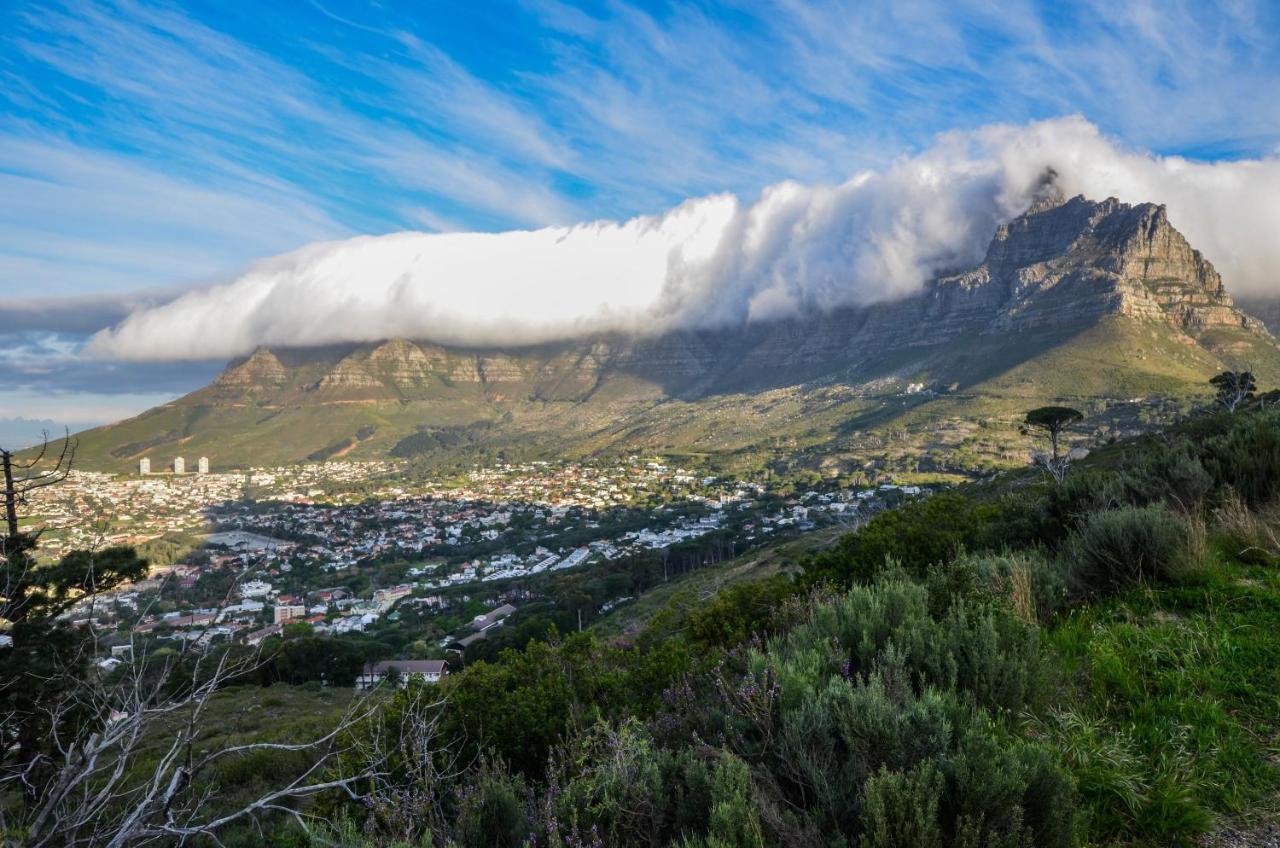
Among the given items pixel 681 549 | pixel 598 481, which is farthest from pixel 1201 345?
pixel 681 549

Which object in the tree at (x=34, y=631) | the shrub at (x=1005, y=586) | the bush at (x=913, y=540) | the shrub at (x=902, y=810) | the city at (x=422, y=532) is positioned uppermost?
the shrub at (x=902, y=810)

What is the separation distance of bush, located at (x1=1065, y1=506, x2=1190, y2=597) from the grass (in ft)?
1.04

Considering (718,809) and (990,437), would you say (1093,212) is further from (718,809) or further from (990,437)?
(718,809)

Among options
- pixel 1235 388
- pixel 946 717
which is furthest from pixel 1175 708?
pixel 1235 388

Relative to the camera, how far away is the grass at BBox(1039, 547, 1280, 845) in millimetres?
2785

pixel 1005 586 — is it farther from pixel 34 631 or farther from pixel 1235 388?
pixel 1235 388

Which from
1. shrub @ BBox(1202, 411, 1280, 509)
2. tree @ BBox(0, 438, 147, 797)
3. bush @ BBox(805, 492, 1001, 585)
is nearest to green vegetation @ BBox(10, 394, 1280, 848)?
shrub @ BBox(1202, 411, 1280, 509)

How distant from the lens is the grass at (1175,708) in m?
2.79

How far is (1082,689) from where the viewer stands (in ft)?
12.6

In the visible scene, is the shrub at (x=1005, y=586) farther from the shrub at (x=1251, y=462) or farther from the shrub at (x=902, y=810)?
the shrub at (x=1251, y=462)

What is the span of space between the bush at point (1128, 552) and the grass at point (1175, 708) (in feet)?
1.04

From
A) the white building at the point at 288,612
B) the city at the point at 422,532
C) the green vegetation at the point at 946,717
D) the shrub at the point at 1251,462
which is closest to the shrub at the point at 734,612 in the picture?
the green vegetation at the point at 946,717

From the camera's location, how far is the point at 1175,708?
3475 mm

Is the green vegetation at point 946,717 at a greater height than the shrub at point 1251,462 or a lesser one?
lesser
